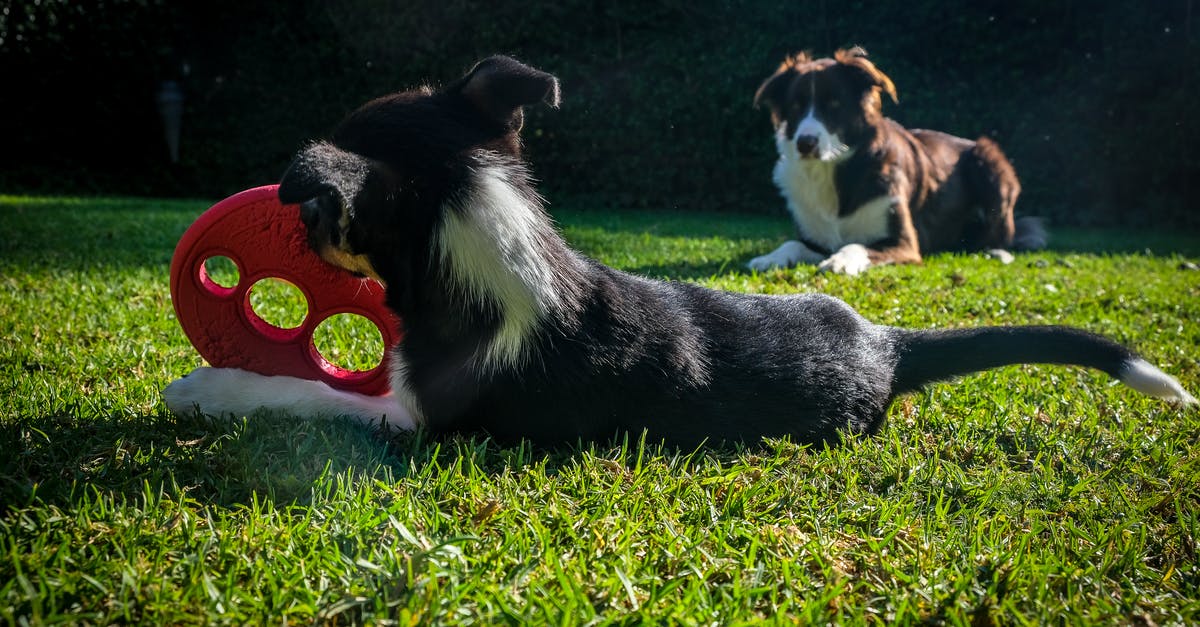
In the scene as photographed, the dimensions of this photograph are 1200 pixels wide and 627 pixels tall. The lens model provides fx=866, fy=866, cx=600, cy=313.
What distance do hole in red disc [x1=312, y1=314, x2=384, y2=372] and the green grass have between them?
0.59 metres

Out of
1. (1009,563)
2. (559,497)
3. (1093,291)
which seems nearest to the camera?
(1009,563)

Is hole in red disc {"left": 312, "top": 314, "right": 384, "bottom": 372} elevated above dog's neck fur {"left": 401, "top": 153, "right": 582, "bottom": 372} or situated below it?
below

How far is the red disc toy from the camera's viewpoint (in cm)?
311

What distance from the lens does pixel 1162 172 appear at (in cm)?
1102

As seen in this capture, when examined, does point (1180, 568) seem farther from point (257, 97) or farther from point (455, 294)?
point (257, 97)

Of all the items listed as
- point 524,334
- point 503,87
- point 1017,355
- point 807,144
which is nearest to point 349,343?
point 524,334

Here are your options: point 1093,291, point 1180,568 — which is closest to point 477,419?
point 1180,568

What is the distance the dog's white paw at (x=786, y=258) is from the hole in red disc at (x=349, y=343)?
124 inches

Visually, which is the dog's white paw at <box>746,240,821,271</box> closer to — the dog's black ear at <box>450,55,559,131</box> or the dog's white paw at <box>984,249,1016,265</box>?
the dog's white paw at <box>984,249,1016,265</box>

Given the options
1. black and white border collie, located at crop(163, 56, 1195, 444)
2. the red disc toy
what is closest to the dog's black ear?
black and white border collie, located at crop(163, 56, 1195, 444)

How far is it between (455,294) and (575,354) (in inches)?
16.2

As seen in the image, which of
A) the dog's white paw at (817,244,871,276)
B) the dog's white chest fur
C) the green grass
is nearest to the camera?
the green grass

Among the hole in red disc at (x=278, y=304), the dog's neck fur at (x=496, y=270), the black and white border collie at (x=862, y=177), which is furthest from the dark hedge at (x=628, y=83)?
the dog's neck fur at (x=496, y=270)

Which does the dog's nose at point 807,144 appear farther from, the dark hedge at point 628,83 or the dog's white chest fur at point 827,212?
the dark hedge at point 628,83
